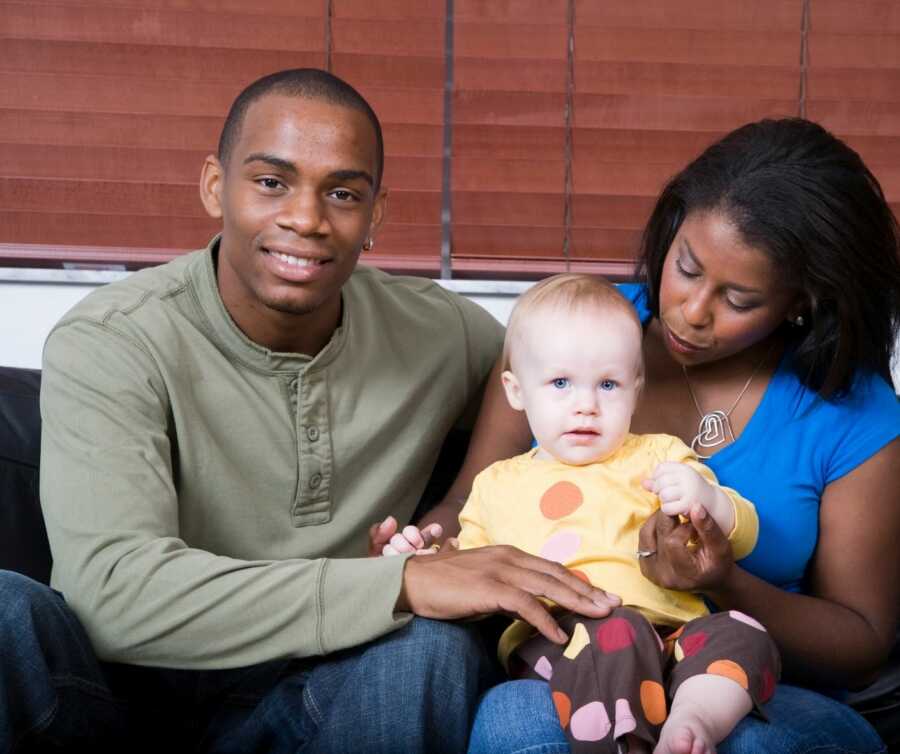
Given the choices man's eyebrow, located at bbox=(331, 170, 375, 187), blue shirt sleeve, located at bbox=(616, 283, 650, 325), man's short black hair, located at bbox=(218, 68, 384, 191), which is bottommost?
blue shirt sleeve, located at bbox=(616, 283, 650, 325)

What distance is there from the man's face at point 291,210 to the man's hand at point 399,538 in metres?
0.35

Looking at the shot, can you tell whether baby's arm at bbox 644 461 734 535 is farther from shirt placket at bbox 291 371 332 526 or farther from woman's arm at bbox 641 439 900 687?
shirt placket at bbox 291 371 332 526

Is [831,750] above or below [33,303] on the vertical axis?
below

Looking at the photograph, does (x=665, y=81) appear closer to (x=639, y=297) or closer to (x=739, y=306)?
(x=639, y=297)

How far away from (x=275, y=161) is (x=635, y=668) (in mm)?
915

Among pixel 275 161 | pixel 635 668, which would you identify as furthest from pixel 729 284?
pixel 275 161

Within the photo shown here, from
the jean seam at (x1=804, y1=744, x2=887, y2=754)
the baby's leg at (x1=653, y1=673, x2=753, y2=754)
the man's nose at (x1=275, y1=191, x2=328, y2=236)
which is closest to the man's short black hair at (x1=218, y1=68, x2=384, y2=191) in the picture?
the man's nose at (x1=275, y1=191, x2=328, y2=236)

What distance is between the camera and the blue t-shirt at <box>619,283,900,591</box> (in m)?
1.83

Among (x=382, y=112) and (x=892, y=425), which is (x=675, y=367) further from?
(x=382, y=112)

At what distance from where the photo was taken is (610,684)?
150 cm

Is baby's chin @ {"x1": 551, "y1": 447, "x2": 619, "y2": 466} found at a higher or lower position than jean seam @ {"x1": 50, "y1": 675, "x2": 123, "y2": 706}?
higher

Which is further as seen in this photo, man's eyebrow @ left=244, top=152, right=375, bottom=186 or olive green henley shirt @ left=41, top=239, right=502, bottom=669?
man's eyebrow @ left=244, top=152, right=375, bottom=186

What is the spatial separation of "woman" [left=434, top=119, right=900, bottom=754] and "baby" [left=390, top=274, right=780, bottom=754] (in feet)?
0.40

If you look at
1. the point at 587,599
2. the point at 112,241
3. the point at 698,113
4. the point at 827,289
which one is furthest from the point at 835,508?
the point at 112,241
